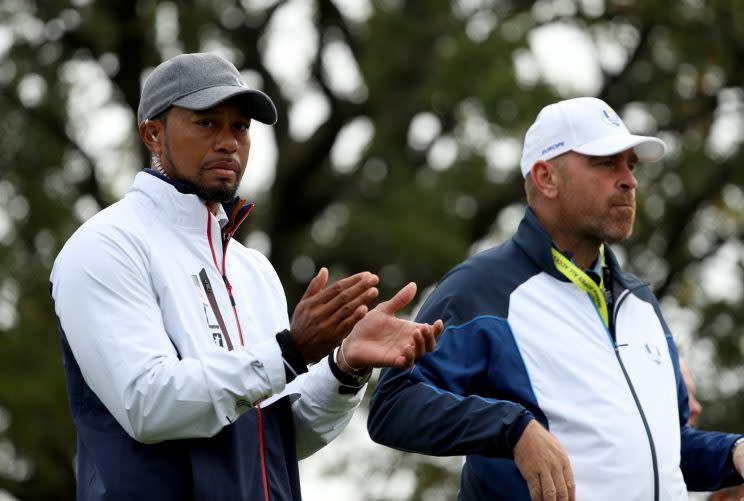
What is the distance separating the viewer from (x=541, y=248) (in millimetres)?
4453

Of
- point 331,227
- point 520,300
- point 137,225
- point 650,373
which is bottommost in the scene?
point 331,227

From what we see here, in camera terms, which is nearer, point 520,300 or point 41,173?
point 520,300

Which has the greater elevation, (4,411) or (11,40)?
(11,40)

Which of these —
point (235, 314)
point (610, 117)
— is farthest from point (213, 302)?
point (610, 117)

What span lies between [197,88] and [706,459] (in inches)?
79.9

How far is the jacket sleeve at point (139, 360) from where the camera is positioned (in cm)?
325

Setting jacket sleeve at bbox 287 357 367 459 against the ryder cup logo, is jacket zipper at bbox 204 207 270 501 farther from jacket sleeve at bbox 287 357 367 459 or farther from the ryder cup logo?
the ryder cup logo

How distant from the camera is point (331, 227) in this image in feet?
43.1

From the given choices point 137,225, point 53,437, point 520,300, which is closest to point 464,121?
point 53,437

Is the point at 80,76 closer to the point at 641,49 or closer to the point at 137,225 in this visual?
the point at 641,49

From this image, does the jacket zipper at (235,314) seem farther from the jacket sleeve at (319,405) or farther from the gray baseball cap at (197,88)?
the gray baseball cap at (197,88)

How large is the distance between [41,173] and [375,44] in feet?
10.9

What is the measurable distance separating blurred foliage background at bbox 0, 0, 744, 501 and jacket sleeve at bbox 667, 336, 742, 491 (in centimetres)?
697

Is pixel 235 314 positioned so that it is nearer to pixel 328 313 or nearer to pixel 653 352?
pixel 328 313
